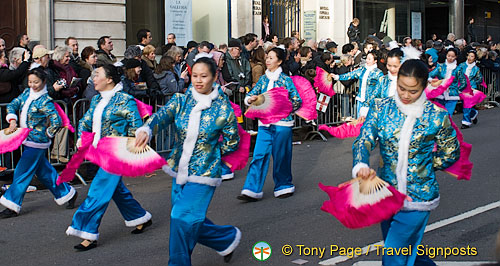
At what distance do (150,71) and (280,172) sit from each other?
10.1ft

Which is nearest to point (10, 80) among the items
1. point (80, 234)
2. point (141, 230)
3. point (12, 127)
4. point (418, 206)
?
point (12, 127)

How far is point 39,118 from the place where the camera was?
8148 millimetres

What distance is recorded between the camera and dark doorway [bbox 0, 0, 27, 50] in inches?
611

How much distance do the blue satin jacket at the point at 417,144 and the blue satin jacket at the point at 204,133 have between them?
1.24 metres

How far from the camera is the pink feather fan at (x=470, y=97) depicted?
14.4m

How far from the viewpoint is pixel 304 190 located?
9625mm

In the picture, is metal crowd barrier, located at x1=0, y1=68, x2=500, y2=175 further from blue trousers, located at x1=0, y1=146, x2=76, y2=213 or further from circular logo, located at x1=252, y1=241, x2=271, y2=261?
circular logo, located at x1=252, y1=241, x2=271, y2=261

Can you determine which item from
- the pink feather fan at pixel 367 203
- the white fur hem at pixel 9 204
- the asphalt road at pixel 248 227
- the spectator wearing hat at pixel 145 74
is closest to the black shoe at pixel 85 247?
the asphalt road at pixel 248 227

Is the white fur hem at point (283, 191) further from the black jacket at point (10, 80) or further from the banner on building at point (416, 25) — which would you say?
the banner on building at point (416, 25)

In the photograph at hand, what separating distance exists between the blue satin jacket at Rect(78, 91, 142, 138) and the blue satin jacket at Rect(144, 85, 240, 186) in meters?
1.20

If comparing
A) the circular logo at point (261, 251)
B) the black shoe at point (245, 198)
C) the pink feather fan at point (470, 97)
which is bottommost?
the circular logo at point (261, 251)

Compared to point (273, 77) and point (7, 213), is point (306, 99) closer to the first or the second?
point (273, 77)

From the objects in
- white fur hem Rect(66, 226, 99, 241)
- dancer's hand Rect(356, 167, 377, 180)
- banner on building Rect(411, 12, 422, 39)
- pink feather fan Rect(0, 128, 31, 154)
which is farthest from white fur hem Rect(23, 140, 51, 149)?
banner on building Rect(411, 12, 422, 39)

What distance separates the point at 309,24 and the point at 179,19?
5856 millimetres
